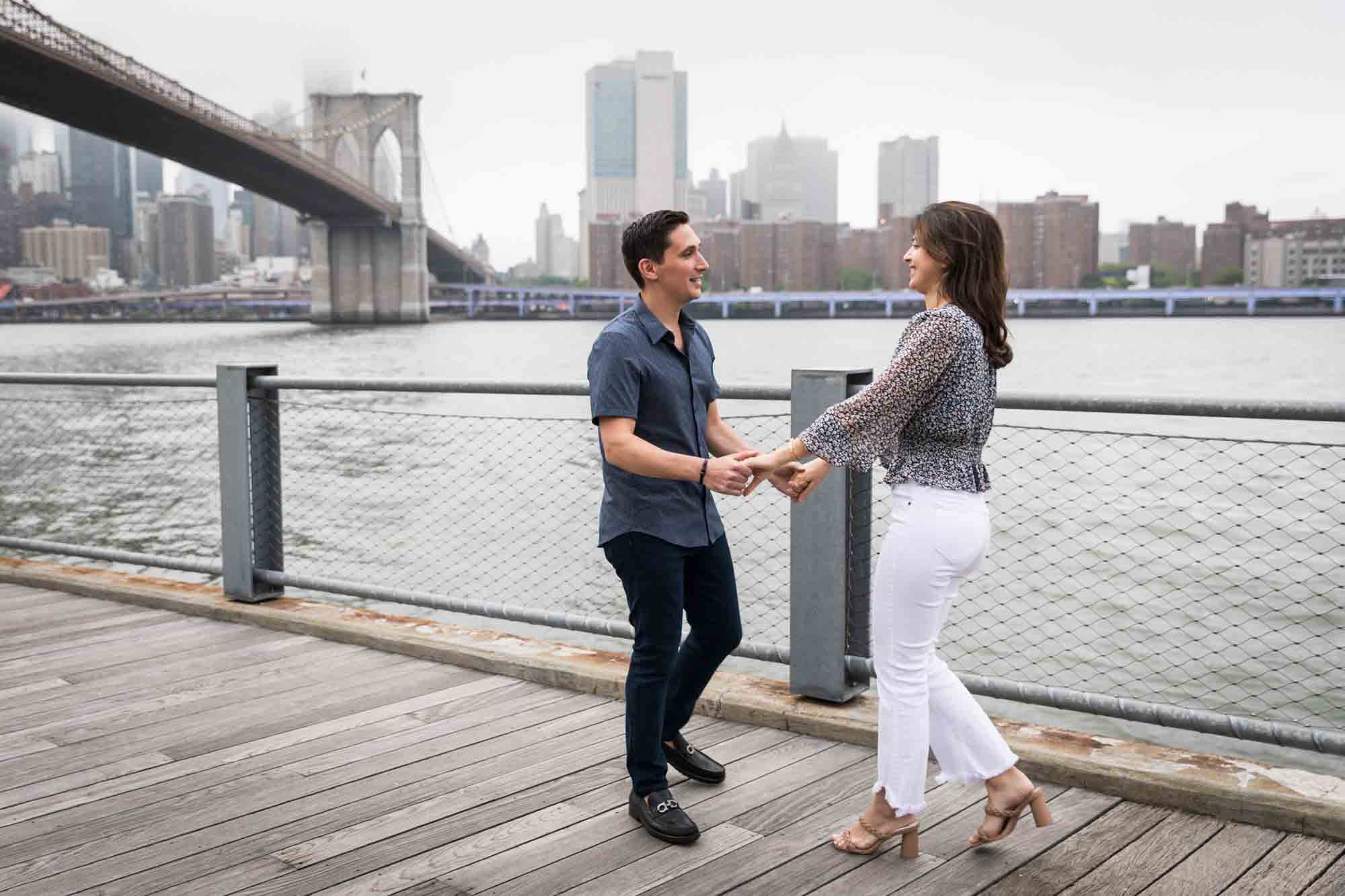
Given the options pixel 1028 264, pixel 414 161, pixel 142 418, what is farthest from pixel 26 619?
pixel 1028 264

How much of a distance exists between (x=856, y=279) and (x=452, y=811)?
92422 millimetres

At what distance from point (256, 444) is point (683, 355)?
252cm

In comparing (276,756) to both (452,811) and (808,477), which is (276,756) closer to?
Result: (452,811)

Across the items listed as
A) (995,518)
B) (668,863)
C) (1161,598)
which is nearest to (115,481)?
(995,518)

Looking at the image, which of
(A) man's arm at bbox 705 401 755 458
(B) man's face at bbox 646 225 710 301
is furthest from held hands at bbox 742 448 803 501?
(B) man's face at bbox 646 225 710 301

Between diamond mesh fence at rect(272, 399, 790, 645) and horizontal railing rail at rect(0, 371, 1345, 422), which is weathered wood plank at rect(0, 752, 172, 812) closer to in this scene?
horizontal railing rail at rect(0, 371, 1345, 422)

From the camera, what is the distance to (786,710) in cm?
340

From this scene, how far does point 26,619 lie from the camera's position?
4715 mm

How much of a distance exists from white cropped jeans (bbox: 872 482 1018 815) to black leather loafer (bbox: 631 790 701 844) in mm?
407

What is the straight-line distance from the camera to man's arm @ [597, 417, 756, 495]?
8.38 ft

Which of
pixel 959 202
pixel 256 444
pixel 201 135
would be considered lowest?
pixel 256 444

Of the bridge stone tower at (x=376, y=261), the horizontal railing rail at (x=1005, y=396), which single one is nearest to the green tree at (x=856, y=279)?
the bridge stone tower at (x=376, y=261)

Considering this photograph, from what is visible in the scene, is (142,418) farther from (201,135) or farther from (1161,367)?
(1161,367)

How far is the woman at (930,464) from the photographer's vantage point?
2418 mm
